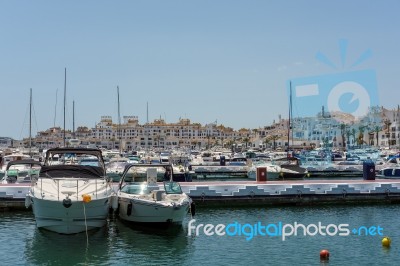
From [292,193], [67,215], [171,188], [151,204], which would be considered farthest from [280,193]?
[67,215]

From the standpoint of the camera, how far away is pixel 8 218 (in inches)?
1054

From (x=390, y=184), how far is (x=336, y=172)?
964 inches

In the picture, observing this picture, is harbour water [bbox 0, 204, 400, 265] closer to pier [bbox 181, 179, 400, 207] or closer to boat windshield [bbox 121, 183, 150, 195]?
boat windshield [bbox 121, 183, 150, 195]

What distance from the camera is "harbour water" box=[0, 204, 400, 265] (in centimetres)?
1809

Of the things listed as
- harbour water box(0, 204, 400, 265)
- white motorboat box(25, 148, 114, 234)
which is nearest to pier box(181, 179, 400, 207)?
harbour water box(0, 204, 400, 265)

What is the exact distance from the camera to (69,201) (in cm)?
2056

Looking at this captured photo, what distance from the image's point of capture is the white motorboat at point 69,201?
20.8 meters

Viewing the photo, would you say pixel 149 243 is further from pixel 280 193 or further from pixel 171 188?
pixel 280 193

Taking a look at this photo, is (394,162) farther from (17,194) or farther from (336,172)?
(17,194)

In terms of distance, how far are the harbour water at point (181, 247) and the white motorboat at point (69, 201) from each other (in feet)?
1.73

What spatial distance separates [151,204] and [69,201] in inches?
143

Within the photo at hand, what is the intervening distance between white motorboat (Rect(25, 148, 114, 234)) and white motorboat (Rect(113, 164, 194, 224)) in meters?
0.89

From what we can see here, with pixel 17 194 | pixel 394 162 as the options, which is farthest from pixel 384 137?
pixel 17 194

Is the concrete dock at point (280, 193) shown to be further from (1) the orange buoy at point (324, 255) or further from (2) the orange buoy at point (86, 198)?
(1) the orange buoy at point (324, 255)
